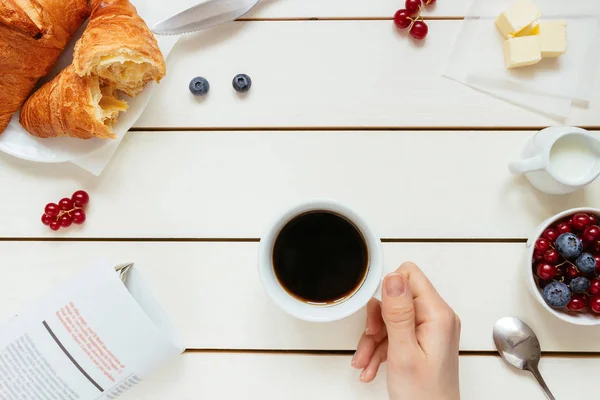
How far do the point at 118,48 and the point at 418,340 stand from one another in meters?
0.57

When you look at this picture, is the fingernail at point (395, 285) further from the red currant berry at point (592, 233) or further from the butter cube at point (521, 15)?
the butter cube at point (521, 15)

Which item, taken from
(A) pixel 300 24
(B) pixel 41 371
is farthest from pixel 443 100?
(B) pixel 41 371

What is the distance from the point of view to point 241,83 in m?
0.84

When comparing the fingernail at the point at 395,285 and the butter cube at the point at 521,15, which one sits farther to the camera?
the butter cube at the point at 521,15

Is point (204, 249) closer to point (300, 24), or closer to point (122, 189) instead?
point (122, 189)

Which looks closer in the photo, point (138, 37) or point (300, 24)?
point (138, 37)

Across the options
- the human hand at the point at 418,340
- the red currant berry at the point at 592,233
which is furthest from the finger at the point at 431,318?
the red currant berry at the point at 592,233

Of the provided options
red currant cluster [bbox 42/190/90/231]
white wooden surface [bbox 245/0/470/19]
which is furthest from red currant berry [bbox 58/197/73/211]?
white wooden surface [bbox 245/0/470/19]

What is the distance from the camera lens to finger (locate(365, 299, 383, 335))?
0.78 metres

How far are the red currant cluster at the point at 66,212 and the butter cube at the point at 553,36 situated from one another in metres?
0.78

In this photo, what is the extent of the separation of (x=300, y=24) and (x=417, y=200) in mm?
353

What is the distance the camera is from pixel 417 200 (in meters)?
0.85

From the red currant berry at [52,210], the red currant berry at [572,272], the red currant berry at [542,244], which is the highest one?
the red currant berry at [52,210]

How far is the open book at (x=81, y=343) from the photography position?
73 centimetres
